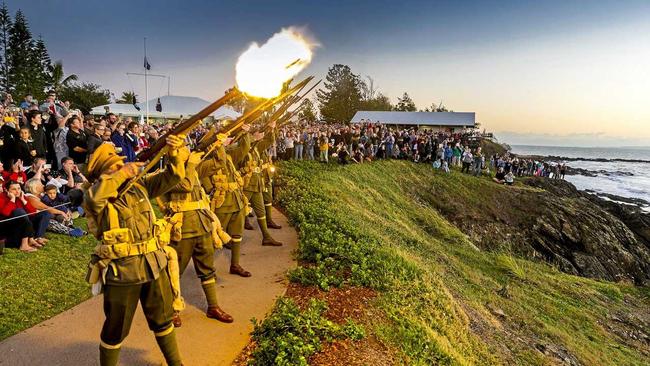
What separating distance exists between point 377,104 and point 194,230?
93.6 metres

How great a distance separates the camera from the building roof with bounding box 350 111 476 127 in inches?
2667

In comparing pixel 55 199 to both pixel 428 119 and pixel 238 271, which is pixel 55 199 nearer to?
pixel 238 271

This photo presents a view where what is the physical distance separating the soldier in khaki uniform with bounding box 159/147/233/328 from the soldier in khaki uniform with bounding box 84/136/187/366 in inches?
47.9

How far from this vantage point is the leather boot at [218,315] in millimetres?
6242

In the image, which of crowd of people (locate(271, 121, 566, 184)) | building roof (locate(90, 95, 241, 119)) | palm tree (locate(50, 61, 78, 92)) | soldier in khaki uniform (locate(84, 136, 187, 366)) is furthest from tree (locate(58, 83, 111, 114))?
soldier in khaki uniform (locate(84, 136, 187, 366))

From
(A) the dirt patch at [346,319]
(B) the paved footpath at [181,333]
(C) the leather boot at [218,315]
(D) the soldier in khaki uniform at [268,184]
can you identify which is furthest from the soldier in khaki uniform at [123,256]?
(D) the soldier in khaki uniform at [268,184]

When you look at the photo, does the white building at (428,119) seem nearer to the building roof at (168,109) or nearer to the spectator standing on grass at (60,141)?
the building roof at (168,109)

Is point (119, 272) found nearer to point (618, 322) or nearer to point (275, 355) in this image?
point (275, 355)

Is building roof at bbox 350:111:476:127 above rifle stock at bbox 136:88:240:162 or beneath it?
above

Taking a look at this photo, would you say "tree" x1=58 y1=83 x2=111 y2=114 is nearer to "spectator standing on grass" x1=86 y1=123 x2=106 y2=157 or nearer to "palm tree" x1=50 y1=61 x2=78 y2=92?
"palm tree" x1=50 y1=61 x2=78 y2=92

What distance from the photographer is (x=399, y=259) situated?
938cm

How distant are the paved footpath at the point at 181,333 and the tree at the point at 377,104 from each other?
273 feet

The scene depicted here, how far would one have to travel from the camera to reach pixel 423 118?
69.7 m

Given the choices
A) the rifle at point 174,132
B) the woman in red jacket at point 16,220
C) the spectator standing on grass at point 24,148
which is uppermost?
the rifle at point 174,132
